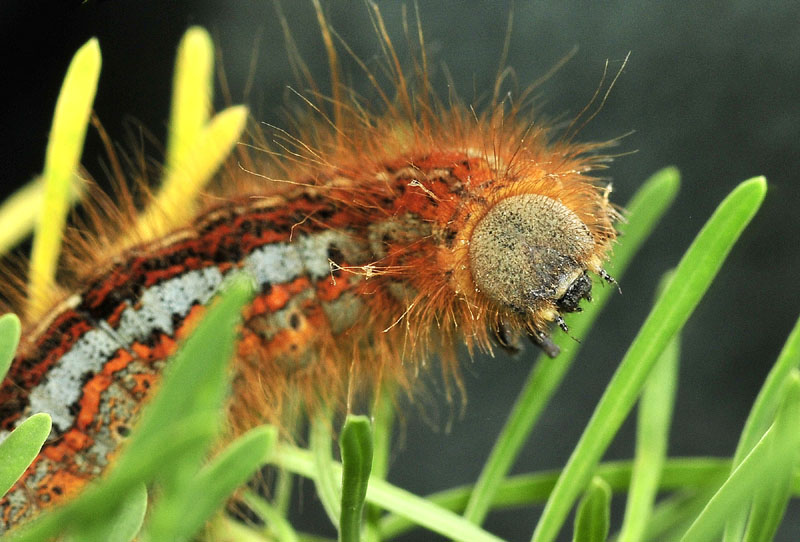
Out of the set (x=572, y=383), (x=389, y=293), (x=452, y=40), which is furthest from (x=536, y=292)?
(x=572, y=383)

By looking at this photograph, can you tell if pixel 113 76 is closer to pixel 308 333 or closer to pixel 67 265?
pixel 67 265

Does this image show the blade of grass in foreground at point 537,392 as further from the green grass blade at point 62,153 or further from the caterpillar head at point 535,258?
the green grass blade at point 62,153

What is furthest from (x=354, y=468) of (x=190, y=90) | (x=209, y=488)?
(x=190, y=90)

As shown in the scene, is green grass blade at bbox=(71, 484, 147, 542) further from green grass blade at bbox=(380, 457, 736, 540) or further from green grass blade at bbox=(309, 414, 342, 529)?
green grass blade at bbox=(380, 457, 736, 540)

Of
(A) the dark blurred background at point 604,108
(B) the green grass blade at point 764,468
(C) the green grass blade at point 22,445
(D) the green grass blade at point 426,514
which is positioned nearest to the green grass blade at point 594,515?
(B) the green grass blade at point 764,468

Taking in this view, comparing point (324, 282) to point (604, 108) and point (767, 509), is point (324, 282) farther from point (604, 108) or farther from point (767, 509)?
point (604, 108)
